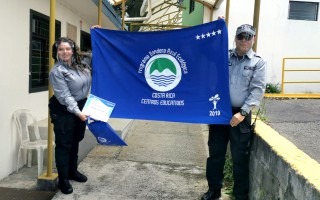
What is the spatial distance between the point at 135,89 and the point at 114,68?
1.12 ft

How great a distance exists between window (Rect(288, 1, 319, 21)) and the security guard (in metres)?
9.62

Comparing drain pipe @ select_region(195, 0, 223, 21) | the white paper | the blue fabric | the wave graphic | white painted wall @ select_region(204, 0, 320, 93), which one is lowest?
the blue fabric

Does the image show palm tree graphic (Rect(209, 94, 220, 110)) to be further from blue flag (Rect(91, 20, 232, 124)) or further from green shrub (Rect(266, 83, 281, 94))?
green shrub (Rect(266, 83, 281, 94))

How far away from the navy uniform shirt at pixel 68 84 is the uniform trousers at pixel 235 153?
146cm

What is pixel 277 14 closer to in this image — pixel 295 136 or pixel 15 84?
pixel 295 136

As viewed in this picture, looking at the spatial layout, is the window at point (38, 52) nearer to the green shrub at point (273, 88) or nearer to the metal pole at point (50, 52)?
the metal pole at point (50, 52)

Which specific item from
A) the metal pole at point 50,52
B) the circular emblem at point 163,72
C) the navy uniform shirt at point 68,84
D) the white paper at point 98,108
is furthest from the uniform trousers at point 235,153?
the metal pole at point 50,52

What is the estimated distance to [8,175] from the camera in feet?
17.2

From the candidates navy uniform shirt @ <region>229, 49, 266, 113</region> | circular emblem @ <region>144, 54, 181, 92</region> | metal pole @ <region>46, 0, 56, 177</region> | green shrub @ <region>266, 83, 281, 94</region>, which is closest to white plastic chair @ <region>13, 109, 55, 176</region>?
metal pole @ <region>46, 0, 56, 177</region>

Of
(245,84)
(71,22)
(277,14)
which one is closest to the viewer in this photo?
(245,84)

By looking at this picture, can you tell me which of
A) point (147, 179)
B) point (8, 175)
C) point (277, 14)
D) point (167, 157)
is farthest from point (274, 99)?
point (8, 175)

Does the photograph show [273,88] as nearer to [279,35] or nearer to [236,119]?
[279,35]

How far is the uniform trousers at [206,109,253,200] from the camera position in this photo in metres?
3.38

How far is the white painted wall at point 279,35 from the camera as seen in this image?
11.2 meters
